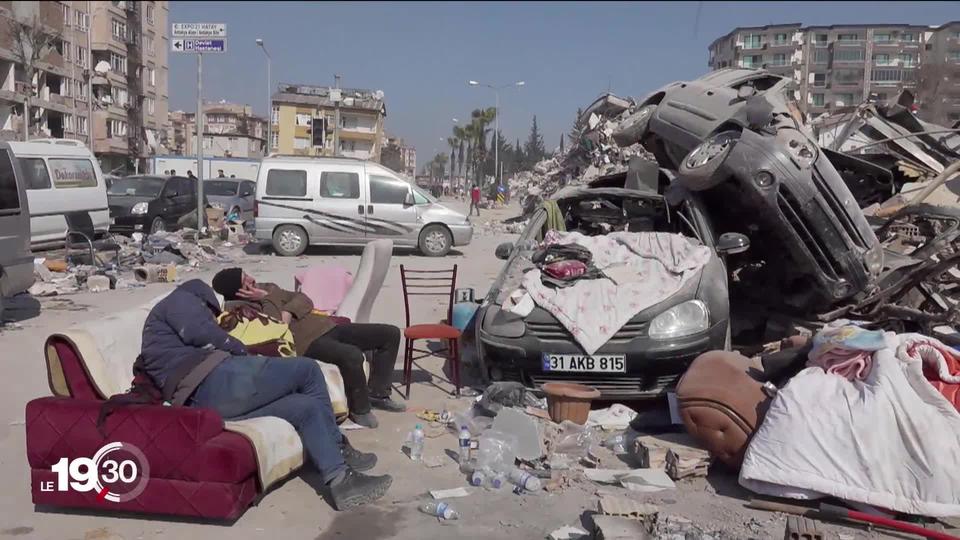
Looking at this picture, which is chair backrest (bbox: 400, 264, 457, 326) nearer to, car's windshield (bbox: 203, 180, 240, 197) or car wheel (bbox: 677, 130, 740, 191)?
car wheel (bbox: 677, 130, 740, 191)

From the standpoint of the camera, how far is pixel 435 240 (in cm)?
1825

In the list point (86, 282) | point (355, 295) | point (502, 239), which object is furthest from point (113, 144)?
point (355, 295)

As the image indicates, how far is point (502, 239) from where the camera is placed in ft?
82.4

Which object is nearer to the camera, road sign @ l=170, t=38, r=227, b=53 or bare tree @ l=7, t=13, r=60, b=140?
bare tree @ l=7, t=13, r=60, b=140

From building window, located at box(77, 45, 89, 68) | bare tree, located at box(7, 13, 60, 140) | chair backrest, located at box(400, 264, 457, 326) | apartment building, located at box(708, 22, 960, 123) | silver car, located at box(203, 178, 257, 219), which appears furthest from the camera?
apartment building, located at box(708, 22, 960, 123)

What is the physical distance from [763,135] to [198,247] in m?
13.2

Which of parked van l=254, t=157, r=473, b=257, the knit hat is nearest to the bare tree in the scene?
the knit hat

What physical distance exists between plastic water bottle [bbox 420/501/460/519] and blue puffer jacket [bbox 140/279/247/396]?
1551 mm

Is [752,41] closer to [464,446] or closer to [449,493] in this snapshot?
[464,446]

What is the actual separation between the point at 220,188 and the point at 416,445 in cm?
2151

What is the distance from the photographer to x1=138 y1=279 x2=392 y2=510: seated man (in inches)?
178

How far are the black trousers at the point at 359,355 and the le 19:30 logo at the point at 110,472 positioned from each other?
1754 mm

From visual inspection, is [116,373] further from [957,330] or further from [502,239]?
[502,239]

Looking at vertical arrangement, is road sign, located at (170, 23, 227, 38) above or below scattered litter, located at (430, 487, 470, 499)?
above
